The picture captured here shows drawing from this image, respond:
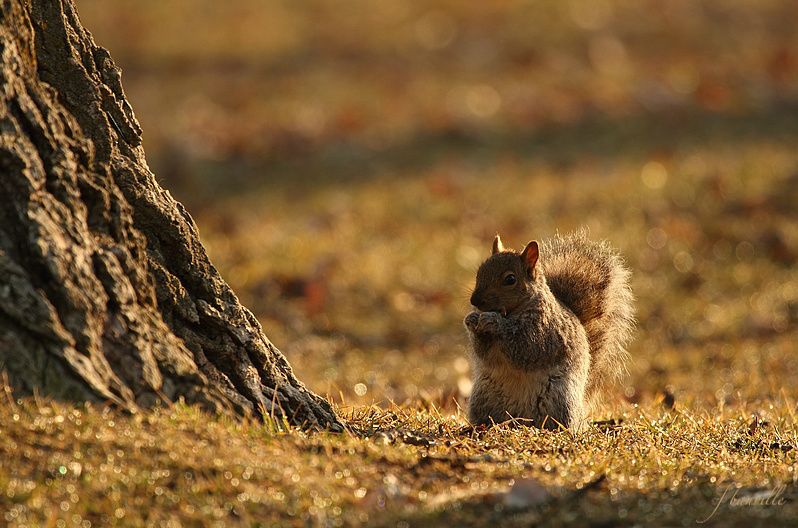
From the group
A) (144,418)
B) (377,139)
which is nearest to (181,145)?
(377,139)

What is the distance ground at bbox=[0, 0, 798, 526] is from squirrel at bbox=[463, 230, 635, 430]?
0.24 m

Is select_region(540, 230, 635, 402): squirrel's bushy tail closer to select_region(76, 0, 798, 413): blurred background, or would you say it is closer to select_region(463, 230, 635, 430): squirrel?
select_region(463, 230, 635, 430): squirrel

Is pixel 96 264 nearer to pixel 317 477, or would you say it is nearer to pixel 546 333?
A: pixel 317 477

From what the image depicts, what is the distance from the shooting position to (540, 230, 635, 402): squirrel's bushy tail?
486 centimetres

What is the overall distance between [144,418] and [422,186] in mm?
7584

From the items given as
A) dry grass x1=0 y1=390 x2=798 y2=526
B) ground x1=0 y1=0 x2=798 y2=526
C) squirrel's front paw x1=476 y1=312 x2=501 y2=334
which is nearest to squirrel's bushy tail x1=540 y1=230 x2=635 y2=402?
ground x1=0 y1=0 x2=798 y2=526

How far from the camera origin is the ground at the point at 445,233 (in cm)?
310

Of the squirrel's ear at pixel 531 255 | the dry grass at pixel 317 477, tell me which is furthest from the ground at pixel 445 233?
the squirrel's ear at pixel 531 255

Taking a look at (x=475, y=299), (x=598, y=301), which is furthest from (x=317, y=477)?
(x=598, y=301)

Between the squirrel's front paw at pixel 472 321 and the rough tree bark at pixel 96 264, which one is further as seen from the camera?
the squirrel's front paw at pixel 472 321
